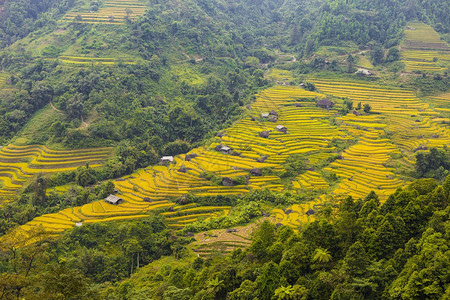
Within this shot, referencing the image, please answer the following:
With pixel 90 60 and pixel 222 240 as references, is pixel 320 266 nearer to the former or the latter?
pixel 222 240

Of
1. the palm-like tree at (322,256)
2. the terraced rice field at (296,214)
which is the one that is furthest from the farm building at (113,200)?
the palm-like tree at (322,256)

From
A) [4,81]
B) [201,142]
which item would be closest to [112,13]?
[4,81]

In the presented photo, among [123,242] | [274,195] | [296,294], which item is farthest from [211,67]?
[296,294]

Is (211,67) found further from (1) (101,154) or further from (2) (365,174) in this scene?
(2) (365,174)

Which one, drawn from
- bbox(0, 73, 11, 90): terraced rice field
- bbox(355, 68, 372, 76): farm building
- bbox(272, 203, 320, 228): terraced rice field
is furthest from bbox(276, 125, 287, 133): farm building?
bbox(0, 73, 11, 90): terraced rice field

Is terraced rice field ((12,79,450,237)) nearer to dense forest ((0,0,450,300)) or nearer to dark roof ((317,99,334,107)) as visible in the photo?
dense forest ((0,0,450,300))

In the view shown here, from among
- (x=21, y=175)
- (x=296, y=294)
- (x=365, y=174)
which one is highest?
(x=296, y=294)
